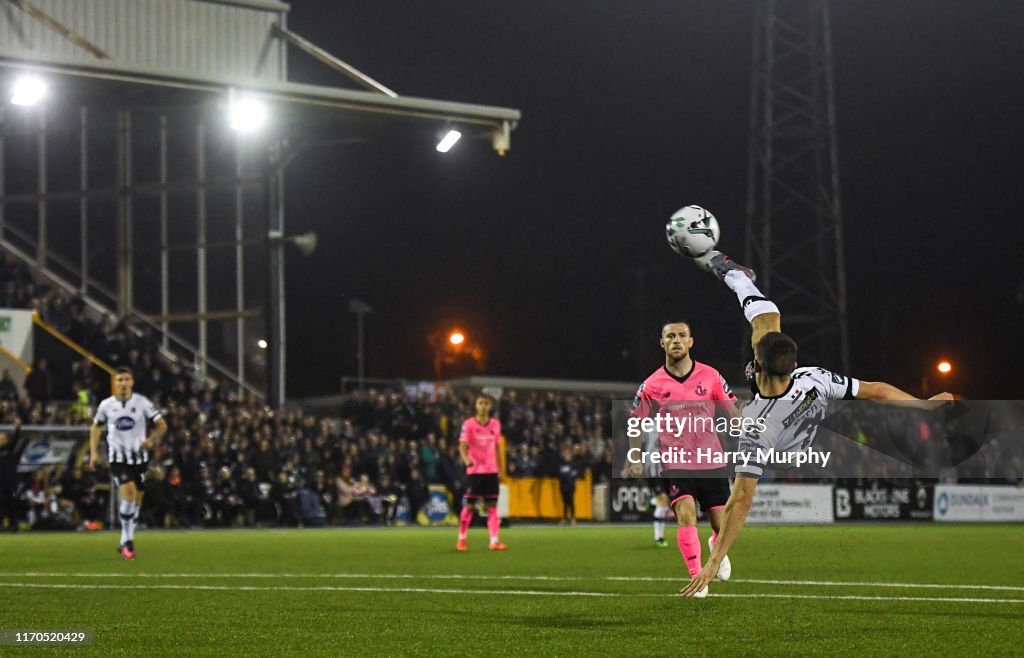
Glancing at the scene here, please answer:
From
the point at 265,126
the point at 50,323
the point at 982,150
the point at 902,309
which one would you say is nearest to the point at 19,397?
the point at 50,323

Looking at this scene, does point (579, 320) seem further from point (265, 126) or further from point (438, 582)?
point (438, 582)

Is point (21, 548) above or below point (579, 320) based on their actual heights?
below

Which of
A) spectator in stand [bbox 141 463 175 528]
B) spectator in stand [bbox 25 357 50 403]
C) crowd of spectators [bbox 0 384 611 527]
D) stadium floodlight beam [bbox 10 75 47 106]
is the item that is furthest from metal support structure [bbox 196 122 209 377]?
stadium floodlight beam [bbox 10 75 47 106]

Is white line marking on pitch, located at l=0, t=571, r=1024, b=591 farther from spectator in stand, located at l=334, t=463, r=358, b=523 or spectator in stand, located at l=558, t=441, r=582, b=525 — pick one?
spectator in stand, located at l=558, t=441, r=582, b=525

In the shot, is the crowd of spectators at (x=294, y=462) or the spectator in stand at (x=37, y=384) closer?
the crowd of spectators at (x=294, y=462)

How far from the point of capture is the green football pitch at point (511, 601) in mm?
7980

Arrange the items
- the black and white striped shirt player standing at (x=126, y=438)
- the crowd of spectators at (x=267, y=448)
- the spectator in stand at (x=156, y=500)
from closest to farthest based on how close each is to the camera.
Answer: the black and white striped shirt player standing at (x=126, y=438)
the crowd of spectators at (x=267, y=448)
the spectator in stand at (x=156, y=500)

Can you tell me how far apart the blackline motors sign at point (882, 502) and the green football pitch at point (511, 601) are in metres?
16.4

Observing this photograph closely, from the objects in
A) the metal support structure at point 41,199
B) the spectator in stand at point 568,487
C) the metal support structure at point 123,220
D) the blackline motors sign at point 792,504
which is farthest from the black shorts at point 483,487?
the metal support structure at point 41,199

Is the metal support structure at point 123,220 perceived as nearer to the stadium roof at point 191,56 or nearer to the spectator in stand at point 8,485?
the stadium roof at point 191,56

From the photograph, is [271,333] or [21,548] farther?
[271,333]

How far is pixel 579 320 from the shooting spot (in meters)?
87.3

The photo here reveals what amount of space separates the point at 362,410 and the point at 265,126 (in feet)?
30.4

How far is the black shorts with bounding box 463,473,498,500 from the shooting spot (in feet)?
67.5
